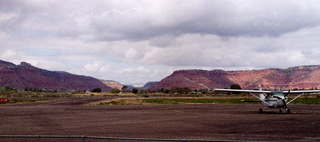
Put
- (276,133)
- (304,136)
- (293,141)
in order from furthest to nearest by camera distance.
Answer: (276,133)
(304,136)
(293,141)

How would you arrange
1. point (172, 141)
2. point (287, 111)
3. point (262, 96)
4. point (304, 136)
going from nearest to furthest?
point (172, 141)
point (304, 136)
point (287, 111)
point (262, 96)

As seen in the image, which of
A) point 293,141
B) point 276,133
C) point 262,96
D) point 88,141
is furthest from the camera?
point 262,96

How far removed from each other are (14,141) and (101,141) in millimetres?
3756

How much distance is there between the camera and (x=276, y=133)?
20.7 metres

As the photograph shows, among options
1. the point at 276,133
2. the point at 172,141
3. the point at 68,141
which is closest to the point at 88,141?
the point at 68,141

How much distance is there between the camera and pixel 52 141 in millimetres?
16188

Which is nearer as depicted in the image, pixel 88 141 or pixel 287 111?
pixel 88 141

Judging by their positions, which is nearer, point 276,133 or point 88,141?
point 88,141

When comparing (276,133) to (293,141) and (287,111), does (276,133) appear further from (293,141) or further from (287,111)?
(287,111)

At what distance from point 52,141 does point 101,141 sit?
78.7 inches

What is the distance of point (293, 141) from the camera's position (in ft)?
56.1

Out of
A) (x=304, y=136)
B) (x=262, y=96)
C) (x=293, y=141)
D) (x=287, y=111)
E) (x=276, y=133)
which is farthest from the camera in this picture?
(x=262, y=96)

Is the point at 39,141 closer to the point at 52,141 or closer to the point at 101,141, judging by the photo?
the point at 52,141

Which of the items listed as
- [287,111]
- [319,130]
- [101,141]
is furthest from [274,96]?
[101,141]
